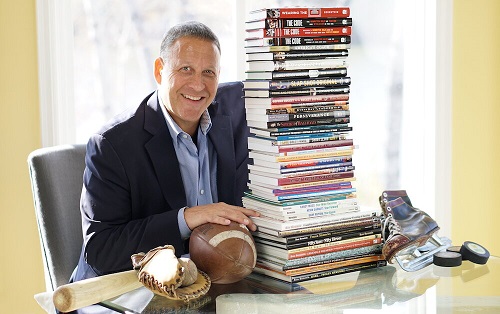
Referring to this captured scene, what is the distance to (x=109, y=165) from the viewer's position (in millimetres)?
2289

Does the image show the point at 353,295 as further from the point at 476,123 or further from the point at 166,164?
the point at 476,123

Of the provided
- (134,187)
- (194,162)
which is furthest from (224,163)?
(134,187)

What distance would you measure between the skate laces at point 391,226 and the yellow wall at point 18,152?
170 cm

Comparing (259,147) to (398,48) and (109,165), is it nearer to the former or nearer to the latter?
(109,165)

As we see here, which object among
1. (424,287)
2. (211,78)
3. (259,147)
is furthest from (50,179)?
(424,287)

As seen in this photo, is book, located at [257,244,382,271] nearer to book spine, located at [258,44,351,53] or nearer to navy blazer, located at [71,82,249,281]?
navy blazer, located at [71,82,249,281]

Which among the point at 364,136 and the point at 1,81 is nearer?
the point at 1,81

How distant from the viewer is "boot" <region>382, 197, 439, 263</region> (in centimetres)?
201

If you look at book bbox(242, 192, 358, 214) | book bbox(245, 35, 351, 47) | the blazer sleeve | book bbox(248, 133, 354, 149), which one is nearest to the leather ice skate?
book bbox(242, 192, 358, 214)

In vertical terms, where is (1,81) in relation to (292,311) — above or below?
above

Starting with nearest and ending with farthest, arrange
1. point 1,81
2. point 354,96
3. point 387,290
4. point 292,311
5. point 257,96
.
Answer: point 292,311 < point 387,290 < point 257,96 < point 1,81 < point 354,96

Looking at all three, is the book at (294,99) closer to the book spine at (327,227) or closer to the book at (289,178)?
the book at (289,178)

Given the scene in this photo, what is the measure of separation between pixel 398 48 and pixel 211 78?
1.59 meters

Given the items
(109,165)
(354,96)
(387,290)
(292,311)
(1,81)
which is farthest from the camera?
(354,96)
